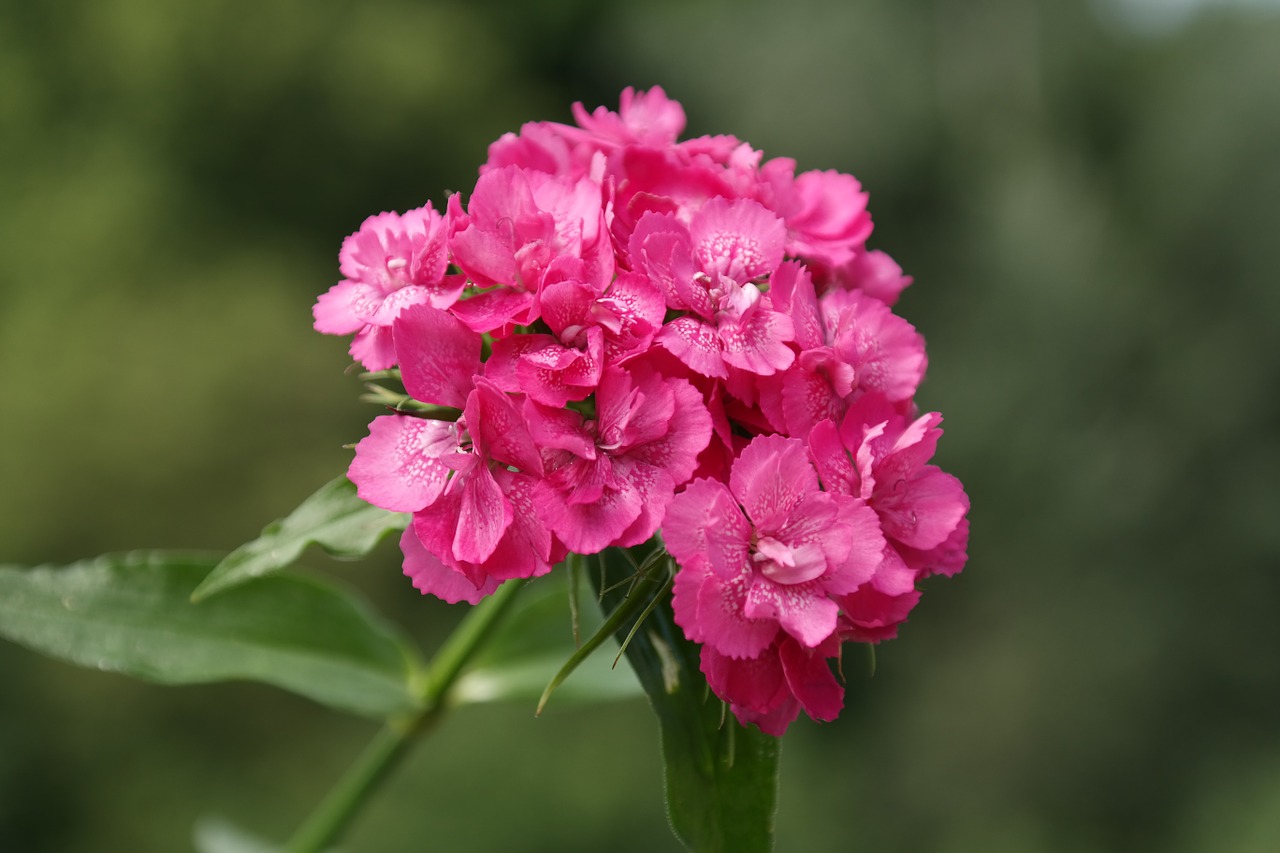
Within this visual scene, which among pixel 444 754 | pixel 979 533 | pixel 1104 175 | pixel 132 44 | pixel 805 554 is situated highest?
pixel 805 554

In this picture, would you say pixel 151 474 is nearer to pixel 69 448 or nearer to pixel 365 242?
pixel 69 448

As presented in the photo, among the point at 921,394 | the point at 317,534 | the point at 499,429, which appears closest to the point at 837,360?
the point at 499,429

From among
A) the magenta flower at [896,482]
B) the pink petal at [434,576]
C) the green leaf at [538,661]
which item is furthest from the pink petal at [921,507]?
the green leaf at [538,661]

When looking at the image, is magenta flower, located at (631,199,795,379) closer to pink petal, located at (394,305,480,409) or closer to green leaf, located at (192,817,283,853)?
pink petal, located at (394,305,480,409)

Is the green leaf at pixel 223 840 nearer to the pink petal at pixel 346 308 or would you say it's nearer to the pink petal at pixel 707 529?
the pink petal at pixel 346 308

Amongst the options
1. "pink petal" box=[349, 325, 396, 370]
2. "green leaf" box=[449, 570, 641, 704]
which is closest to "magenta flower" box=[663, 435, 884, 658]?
"pink petal" box=[349, 325, 396, 370]

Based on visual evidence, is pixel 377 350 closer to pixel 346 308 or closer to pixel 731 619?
pixel 346 308

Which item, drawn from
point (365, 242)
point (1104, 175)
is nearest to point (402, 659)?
point (365, 242)

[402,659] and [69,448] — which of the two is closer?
[402,659]
